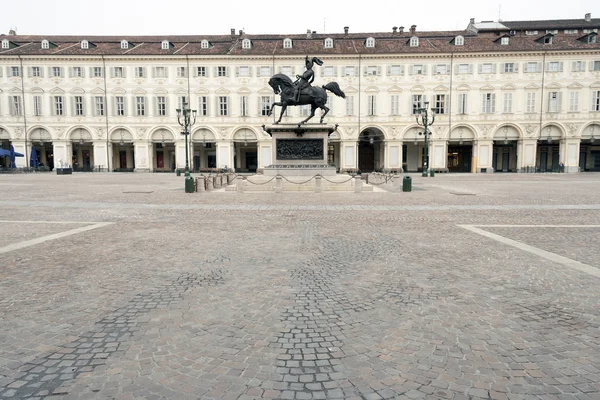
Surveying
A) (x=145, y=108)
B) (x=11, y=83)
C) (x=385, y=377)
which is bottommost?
(x=385, y=377)

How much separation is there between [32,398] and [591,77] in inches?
2470

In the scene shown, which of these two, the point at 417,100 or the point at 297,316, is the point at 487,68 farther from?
the point at 297,316

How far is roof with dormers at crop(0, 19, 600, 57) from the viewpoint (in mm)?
50875

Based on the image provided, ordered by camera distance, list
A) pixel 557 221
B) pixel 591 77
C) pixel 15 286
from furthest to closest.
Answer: pixel 591 77 < pixel 557 221 < pixel 15 286

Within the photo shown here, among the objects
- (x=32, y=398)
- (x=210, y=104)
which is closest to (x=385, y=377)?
(x=32, y=398)

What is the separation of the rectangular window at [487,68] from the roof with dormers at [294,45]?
1.80 m

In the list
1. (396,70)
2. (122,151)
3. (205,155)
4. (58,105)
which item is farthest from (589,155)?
(58,105)

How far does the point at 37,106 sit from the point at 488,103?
5935cm

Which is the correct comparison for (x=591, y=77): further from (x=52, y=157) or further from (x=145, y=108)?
(x=52, y=157)

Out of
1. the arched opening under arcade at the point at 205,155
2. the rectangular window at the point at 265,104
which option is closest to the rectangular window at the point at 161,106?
the arched opening under arcade at the point at 205,155

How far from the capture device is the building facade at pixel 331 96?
50.2 meters

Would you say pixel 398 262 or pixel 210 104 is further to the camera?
pixel 210 104

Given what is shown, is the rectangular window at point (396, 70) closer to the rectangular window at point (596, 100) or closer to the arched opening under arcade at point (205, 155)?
the rectangular window at point (596, 100)

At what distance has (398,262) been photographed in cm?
682
